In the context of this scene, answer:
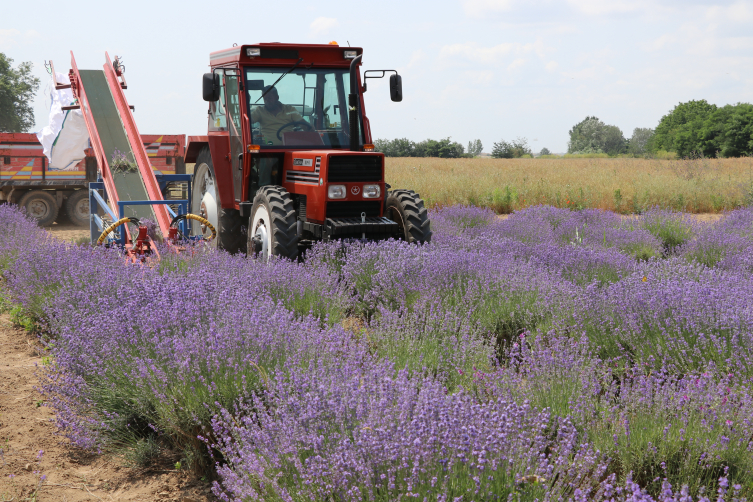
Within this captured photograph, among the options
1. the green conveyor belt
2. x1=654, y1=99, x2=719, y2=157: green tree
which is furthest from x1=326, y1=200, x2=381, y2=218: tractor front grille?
x1=654, y1=99, x2=719, y2=157: green tree

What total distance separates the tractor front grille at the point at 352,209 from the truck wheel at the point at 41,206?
8.49m

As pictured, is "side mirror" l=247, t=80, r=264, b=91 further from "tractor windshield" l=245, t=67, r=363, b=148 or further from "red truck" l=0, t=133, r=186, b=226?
"red truck" l=0, t=133, r=186, b=226

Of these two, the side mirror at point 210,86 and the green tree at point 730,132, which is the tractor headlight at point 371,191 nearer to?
the side mirror at point 210,86

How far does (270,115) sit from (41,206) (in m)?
7.99

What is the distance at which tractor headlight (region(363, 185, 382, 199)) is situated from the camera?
590 centimetres

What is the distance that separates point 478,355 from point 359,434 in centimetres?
153

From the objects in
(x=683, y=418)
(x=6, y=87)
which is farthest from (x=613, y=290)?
(x=6, y=87)

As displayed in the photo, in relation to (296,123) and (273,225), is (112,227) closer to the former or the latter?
(273,225)

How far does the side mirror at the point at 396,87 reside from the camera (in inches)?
243

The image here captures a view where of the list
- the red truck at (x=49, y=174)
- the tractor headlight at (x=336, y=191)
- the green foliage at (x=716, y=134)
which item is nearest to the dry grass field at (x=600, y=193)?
the red truck at (x=49, y=174)

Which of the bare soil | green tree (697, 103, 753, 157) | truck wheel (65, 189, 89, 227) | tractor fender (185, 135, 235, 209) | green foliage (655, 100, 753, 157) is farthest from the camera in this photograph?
green foliage (655, 100, 753, 157)

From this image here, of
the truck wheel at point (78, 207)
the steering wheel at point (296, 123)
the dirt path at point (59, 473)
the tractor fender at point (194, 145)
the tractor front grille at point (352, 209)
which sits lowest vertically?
the dirt path at point (59, 473)

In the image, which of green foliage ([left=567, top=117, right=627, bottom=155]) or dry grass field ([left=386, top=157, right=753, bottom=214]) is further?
green foliage ([left=567, top=117, right=627, bottom=155])

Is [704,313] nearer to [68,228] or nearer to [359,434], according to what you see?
[359,434]
